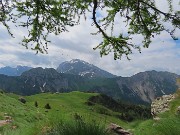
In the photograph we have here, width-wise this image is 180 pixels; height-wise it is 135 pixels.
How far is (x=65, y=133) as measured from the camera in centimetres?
1102

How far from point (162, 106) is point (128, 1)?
2615 cm

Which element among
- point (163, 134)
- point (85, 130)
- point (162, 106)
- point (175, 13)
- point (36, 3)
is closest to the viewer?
point (163, 134)

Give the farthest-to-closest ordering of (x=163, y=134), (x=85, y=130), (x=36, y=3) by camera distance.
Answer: (x=36, y=3) < (x=85, y=130) < (x=163, y=134)

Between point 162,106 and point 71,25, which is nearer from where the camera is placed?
point 71,25

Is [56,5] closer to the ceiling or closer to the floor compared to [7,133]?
closer to the ceiling

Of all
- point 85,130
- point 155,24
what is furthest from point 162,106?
point 85,130

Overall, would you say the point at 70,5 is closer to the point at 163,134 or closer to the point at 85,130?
the point at 85,130

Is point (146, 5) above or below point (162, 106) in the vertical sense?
above

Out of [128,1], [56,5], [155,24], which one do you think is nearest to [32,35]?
[56,5]

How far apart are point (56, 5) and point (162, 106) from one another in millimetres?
27369

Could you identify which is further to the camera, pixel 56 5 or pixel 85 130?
pixel 56 5

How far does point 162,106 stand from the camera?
123 feet

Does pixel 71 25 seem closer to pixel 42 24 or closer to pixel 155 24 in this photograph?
pixel 42 24

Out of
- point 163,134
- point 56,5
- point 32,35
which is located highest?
point 56,5
